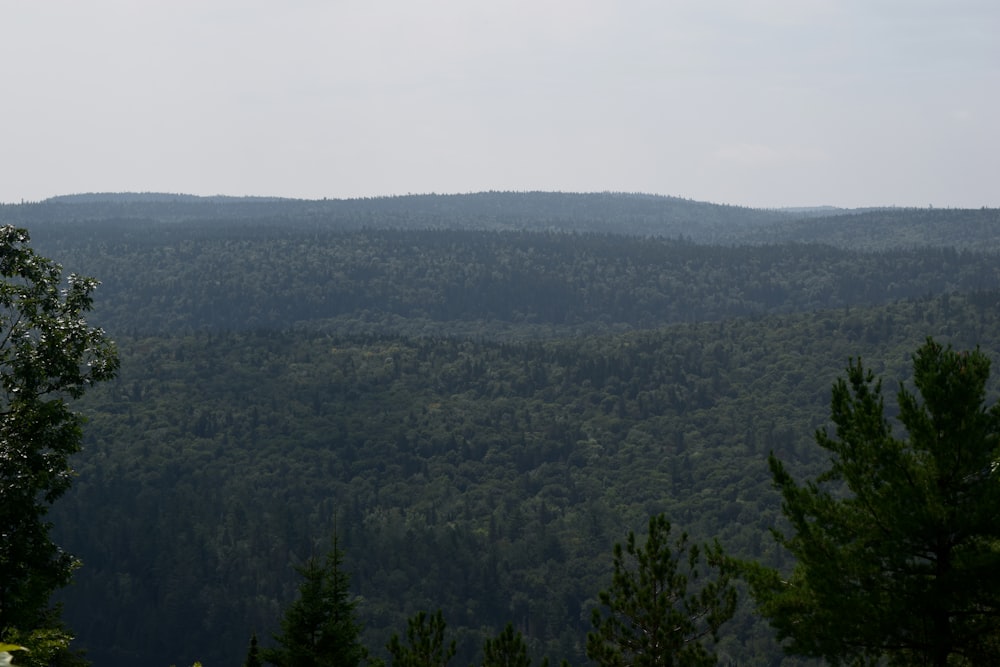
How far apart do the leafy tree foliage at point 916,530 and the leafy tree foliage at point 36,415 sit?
52.4 ft

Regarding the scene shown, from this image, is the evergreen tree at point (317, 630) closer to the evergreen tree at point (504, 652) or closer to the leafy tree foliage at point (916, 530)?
the evergreen tree at point (504, 652)

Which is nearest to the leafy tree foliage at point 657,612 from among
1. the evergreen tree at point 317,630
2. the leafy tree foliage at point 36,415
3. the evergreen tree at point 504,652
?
the evergreen tree at point 504,652

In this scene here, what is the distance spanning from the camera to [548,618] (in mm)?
143750

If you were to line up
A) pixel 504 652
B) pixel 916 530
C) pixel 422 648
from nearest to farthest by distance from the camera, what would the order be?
pixel 916 530
pixel 504 652
pixel 422 648

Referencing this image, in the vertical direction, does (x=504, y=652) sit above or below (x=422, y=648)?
above

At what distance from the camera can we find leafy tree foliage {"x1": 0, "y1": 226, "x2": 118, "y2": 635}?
22.1 meters

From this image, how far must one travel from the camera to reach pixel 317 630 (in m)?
26.3

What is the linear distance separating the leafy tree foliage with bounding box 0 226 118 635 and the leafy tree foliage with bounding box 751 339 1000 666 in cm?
1596

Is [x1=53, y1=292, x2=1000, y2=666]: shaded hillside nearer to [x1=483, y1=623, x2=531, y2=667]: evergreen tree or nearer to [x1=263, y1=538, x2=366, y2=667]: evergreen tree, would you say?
[x1=263, y1=538, x2=366, y2=667]: evergreen tree

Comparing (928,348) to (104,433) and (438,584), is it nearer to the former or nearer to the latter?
(438,584)

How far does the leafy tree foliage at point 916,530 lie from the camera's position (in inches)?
635

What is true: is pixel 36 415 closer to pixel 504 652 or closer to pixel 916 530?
pixel 504 652

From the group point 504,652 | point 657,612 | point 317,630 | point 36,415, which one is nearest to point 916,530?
point 657,612

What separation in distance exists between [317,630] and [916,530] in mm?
15899
